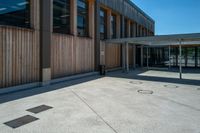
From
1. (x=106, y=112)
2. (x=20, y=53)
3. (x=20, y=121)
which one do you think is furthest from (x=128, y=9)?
(x=20, y=121)

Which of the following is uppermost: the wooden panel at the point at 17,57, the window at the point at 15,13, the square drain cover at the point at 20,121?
the window at the point at 15,13

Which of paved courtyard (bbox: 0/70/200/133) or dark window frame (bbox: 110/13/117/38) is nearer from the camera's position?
paved courtyard (bbox: 0/70/200/133)

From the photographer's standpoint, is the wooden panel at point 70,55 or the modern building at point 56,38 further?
the wooden panel at point 70,55

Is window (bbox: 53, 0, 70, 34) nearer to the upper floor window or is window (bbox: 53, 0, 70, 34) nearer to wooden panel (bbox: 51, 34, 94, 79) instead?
wooden panel (bbox: 51, 34, 94, 79)

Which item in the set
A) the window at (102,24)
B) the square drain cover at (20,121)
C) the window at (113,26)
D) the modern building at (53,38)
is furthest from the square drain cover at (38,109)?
the window at (113,26)

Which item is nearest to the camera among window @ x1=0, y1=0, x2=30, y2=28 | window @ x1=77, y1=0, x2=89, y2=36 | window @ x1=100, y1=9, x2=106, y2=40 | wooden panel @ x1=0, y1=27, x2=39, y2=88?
wooden panel @ x1=0, y1=27, x2=39, y2=88

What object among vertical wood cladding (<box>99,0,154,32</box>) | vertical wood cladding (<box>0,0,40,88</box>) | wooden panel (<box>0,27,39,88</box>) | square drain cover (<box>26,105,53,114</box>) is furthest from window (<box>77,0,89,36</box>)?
square drain cover (<box>26,105,53,114</box>)

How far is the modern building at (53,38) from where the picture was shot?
26.2 feet

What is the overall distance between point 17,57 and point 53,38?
262 cm

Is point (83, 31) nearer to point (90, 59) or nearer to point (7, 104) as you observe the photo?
point (90, 59)

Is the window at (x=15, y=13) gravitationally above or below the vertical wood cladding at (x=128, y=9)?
below

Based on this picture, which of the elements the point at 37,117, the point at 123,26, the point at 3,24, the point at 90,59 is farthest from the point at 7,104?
the point at 123,26

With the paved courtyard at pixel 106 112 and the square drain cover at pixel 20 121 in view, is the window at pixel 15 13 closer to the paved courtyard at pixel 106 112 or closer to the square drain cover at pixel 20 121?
the paved courtyard at pixel 106 112

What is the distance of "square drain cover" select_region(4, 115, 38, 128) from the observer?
4.28 metres
